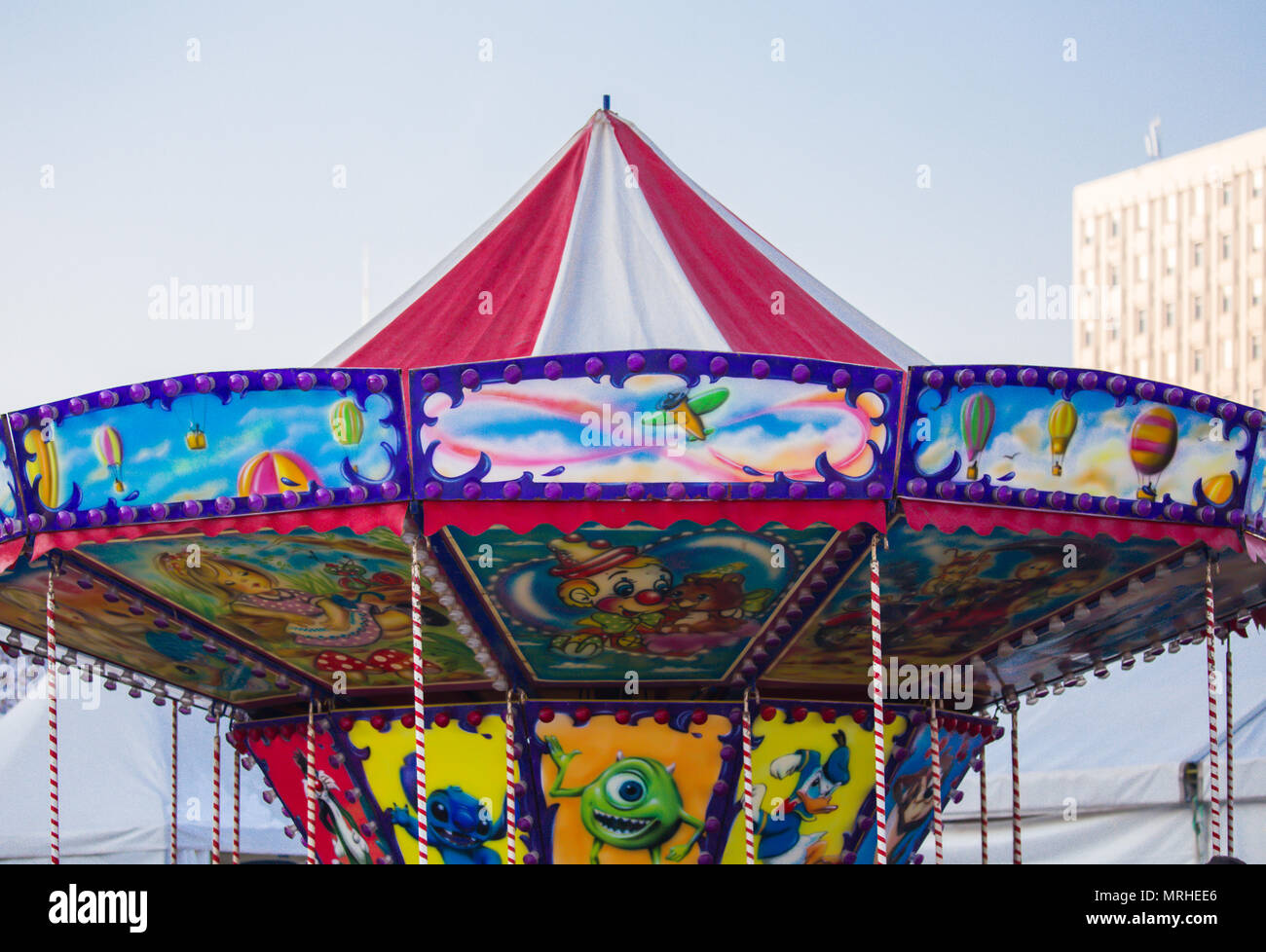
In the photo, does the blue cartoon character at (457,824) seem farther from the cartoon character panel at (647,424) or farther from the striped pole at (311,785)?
the cartoon character panel at (647,424)

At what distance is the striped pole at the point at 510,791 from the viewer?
7.16 meters

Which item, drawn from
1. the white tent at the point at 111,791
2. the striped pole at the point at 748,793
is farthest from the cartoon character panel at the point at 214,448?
the white tent at the point at 111,791

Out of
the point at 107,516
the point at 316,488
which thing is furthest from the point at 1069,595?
the point at 107,516

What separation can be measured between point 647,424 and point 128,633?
3.79m

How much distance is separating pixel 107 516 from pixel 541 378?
176 cm

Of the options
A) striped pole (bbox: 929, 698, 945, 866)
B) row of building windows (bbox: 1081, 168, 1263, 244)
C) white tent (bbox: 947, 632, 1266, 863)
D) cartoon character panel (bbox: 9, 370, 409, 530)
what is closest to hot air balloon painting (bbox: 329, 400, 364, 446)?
cartoon character panel (bbox: 9, 370, 409, 530)

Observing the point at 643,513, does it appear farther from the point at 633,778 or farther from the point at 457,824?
the point at 457,824

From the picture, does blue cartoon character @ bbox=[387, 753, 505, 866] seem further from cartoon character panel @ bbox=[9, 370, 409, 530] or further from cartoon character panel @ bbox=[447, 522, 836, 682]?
cartoon character panel @ bbox=[9, 370, 409, 530]

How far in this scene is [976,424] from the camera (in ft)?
18.6

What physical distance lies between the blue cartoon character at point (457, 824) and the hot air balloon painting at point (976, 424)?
314cm

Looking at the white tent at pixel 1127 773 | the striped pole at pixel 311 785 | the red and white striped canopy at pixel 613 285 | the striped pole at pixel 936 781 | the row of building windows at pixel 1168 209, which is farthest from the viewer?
the row of building windows at pixel 1168 209

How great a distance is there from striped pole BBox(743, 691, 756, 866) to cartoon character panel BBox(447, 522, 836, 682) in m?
0.31

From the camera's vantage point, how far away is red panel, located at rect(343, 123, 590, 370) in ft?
22.2

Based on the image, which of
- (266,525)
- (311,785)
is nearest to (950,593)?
(266,525)
